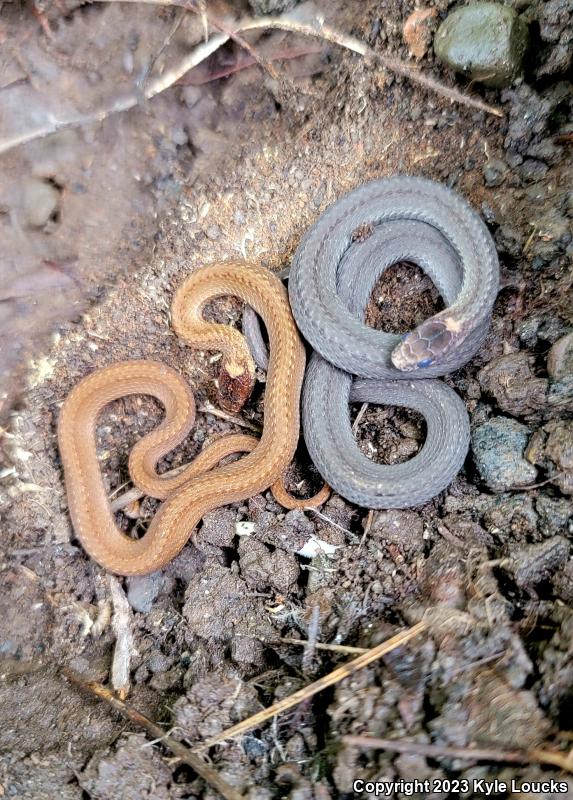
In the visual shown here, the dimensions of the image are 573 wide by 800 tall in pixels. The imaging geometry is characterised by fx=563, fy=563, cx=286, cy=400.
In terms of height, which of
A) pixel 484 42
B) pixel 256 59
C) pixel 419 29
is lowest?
pixel 484 42

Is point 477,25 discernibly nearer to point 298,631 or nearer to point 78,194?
point 78,194

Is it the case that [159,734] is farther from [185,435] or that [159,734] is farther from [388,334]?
[388,334]

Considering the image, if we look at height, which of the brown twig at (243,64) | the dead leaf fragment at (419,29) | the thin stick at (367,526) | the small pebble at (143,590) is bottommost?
the thin stick at (367,526)

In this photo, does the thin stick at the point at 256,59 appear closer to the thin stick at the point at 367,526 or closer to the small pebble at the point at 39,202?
the small pebble at the point at 39,202

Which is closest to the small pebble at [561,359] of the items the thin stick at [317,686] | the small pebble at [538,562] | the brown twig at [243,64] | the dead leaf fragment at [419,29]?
the small pebble at [538,562]

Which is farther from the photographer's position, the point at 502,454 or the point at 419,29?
the point at 419,29

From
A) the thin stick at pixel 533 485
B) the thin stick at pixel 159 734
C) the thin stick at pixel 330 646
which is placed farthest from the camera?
the thin stick at pixel 533 485

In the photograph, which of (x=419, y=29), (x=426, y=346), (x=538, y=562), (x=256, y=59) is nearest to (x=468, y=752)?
(x=538, y=562)

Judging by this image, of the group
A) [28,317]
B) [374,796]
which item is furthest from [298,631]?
[28,317]
